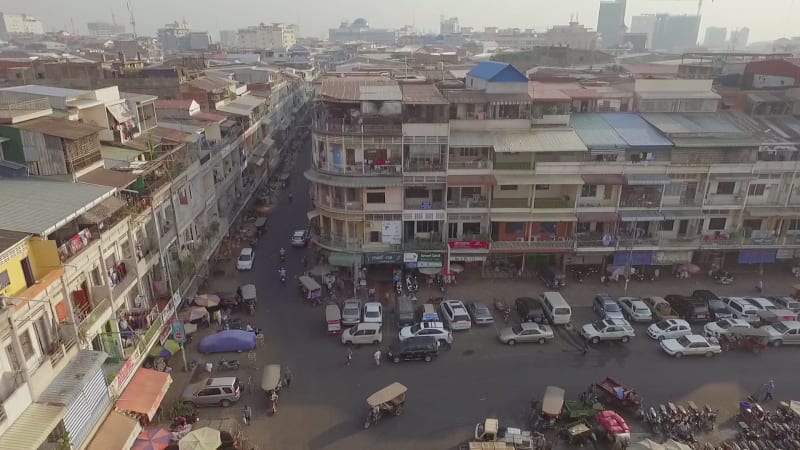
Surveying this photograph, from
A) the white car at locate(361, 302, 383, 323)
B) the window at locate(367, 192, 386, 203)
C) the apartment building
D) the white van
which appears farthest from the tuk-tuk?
the white van

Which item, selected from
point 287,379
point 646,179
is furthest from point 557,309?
point 287,379

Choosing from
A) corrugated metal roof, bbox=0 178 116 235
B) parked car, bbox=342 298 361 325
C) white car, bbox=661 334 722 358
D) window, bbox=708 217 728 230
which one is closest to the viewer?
corrugated metal roof, bbox=0 178 116 235

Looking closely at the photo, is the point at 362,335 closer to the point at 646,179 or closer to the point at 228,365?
the point at 228,365

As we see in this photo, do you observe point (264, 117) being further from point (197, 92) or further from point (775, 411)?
point (775, 411)

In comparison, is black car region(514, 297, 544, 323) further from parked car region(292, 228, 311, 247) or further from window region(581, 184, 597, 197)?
parked car region(292, 228, 311, 247)

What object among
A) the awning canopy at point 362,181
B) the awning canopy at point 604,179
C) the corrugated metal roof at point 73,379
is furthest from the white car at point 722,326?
the corrugated metal roof at point 73,379

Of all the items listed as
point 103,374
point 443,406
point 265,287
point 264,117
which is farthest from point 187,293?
point 264,117

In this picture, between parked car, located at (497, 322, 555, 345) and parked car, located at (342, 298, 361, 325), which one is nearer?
parked car, located at (497, 322, 555, 345)
